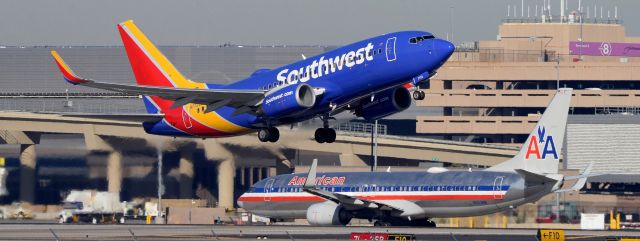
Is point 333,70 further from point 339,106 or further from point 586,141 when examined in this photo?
point 586,141

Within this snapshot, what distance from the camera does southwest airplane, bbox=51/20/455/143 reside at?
209 feet

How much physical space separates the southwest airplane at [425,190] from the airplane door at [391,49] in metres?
20.1

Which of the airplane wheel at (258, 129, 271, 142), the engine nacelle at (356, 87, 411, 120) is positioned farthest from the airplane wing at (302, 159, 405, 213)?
the engine nacelle at (356, 87, 411, 120)

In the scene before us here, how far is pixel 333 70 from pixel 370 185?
24.1 m

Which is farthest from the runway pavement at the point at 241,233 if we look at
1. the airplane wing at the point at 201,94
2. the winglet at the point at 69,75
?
the winglet at the point at 69,75

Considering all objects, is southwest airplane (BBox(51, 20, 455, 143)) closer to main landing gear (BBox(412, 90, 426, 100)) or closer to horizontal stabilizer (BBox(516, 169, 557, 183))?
main landing gear (BBox(412, 90, 426, 100))

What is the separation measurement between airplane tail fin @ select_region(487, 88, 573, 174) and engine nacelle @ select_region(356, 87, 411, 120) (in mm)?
17719

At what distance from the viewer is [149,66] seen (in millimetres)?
78562

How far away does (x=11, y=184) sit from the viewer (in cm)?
9262

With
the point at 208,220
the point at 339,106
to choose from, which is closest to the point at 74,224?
the point at 208,220

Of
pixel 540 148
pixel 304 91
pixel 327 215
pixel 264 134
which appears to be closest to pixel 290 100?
pixel 304 91

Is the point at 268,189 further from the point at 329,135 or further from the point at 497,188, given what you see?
the point at 329,135

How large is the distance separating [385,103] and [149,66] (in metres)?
16.2

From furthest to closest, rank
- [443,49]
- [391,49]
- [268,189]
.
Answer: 1. [268,189]
2. [391,49]
3. [443,49]
